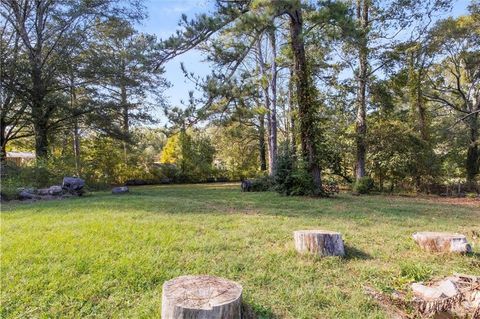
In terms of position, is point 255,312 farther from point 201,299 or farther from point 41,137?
point 41,137

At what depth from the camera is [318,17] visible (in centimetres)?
726

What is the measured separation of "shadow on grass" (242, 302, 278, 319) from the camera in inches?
87.7

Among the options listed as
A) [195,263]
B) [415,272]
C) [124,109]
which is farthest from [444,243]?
[124,109]

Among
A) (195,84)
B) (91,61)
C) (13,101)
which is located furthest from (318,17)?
(13,101)

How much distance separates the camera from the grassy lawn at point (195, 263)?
7.89ft

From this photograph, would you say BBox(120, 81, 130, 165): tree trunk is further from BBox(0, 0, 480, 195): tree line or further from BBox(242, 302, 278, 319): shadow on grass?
BBox(242, 302, 278, 319): shadow on grass

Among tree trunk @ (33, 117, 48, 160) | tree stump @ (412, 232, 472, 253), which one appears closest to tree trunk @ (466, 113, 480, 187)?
tree stump @ (412, 232, 472, 253)

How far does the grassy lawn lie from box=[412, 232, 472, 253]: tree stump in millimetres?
108

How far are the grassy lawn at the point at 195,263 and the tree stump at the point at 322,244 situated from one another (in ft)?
0.33

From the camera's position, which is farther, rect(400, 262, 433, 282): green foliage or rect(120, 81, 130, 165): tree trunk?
rect(120, 81, 130, 165): tree trunk

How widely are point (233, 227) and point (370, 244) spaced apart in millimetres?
1796

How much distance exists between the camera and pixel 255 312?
2275mm

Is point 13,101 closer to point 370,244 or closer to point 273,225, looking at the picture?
point 273,225

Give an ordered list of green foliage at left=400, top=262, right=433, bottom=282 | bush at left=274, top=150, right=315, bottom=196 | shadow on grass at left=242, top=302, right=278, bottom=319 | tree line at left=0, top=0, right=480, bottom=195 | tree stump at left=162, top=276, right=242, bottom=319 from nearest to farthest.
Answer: tree stump at left=162, top=276, right=242, bottom=319, shadow on grass at left=242, top=302, right=278, bottom=319, green foliage at left=400, top=262, right=433, bottom=282, bush at left=274, top=150, right=315, bottom=196, tree line at left=0, top=0, right=480, bottom=195
